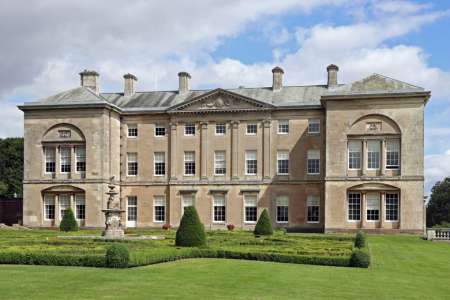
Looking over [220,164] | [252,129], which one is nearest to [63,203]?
[220,164]

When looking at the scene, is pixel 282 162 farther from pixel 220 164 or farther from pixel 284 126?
pixel 220 164

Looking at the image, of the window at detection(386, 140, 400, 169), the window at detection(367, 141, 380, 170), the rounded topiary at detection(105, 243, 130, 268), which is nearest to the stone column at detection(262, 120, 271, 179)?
the window at detection(367, 141, 380, 170)

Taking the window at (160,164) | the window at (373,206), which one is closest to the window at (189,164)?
the window at (160,164)

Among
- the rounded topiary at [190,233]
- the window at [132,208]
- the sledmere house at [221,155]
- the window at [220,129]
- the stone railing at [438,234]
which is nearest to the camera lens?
the rounded topiary at [190,233]

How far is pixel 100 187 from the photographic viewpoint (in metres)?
48.2

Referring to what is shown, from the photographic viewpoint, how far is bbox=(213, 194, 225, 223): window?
1954 inches

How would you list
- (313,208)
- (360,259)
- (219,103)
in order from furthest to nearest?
(219,103) < (313,208) < (360,259)

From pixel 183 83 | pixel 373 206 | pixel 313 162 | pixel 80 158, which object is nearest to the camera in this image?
pixel 373 206

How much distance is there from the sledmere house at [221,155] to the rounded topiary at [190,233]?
19561mm

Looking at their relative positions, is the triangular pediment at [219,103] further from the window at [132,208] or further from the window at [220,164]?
the window at [132,208]

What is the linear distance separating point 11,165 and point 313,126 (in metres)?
39.7

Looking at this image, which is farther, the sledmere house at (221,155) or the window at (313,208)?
the window at (313,208)

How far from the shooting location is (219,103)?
163ft

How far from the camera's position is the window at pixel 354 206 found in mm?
45094
